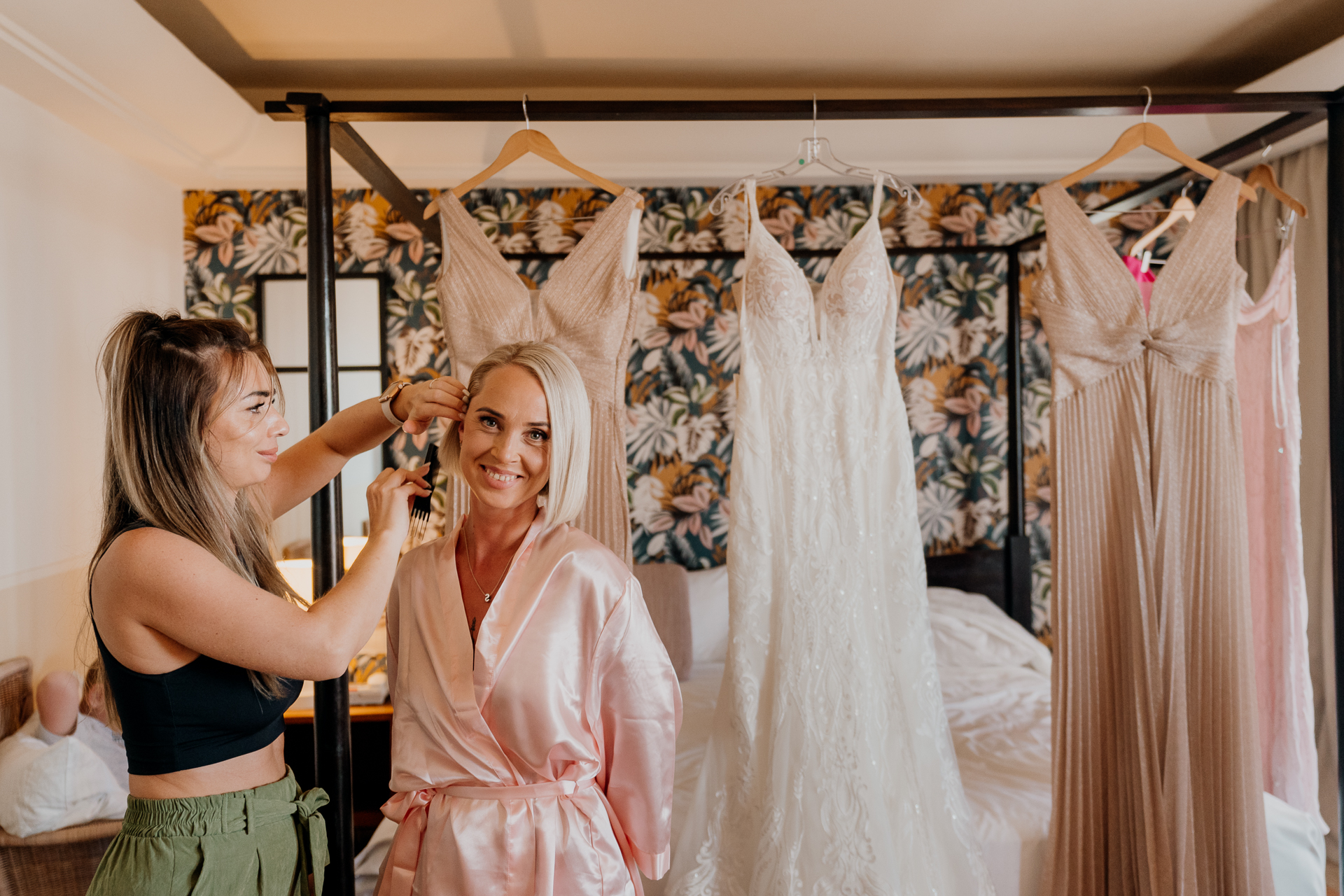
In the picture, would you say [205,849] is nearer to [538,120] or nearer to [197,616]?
[197,616]

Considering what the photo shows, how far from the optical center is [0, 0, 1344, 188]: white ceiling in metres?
2.30

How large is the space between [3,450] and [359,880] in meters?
1.62

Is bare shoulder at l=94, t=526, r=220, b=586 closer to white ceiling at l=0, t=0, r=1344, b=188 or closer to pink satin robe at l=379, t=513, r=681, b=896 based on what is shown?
pink satin robe at l=379, t=513, r=681, b=896

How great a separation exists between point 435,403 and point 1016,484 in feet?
9.93

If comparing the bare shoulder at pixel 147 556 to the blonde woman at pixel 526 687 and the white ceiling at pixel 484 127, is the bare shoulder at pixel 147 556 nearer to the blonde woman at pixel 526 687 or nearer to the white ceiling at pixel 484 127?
the blonde woman at pixel 526 687

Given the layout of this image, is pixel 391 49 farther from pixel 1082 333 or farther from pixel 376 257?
pixel 1082 333

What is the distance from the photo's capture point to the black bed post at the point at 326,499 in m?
1.81

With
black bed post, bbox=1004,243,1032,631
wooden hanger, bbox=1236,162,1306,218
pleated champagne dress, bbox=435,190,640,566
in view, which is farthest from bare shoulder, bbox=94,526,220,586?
black bed post, bbox=1004,243,1032,631

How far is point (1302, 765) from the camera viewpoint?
2.39 meters

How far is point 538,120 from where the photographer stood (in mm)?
1854

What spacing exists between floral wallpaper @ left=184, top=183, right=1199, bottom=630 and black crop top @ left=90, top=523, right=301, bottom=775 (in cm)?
249

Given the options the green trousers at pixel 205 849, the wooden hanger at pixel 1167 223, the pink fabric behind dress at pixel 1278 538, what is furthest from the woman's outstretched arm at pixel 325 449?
the pink fabric behind dress at pixel 1278 538

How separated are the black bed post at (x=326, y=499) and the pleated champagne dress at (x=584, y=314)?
26 centimetres

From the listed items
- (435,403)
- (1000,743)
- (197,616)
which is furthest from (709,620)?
(197,616)
